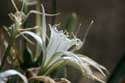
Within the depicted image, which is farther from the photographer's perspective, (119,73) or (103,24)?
(103,24)

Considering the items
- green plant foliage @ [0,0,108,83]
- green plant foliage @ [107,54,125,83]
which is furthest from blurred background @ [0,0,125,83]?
green plant foliage @ [0,0,108,83]

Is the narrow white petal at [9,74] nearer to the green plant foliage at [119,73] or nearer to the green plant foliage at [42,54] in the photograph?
the green plant foliage at [42,54]

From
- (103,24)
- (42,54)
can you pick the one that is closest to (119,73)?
(42,54)

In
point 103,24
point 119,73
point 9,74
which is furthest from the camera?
point 103,24

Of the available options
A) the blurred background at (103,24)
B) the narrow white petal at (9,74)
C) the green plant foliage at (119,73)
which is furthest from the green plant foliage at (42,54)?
the blurred background at (103,24)

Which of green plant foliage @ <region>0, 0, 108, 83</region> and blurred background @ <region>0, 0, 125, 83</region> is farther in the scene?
blurred background @ <region>0, 0, 125, 83</region>

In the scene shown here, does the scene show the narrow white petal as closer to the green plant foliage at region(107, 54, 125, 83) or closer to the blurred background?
the green plant foliage at region(107, 54, 125, 83)

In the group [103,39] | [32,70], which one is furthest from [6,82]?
[103,39]

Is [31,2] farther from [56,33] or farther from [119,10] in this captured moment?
[119,10]

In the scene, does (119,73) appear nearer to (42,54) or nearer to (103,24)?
(42,54)
